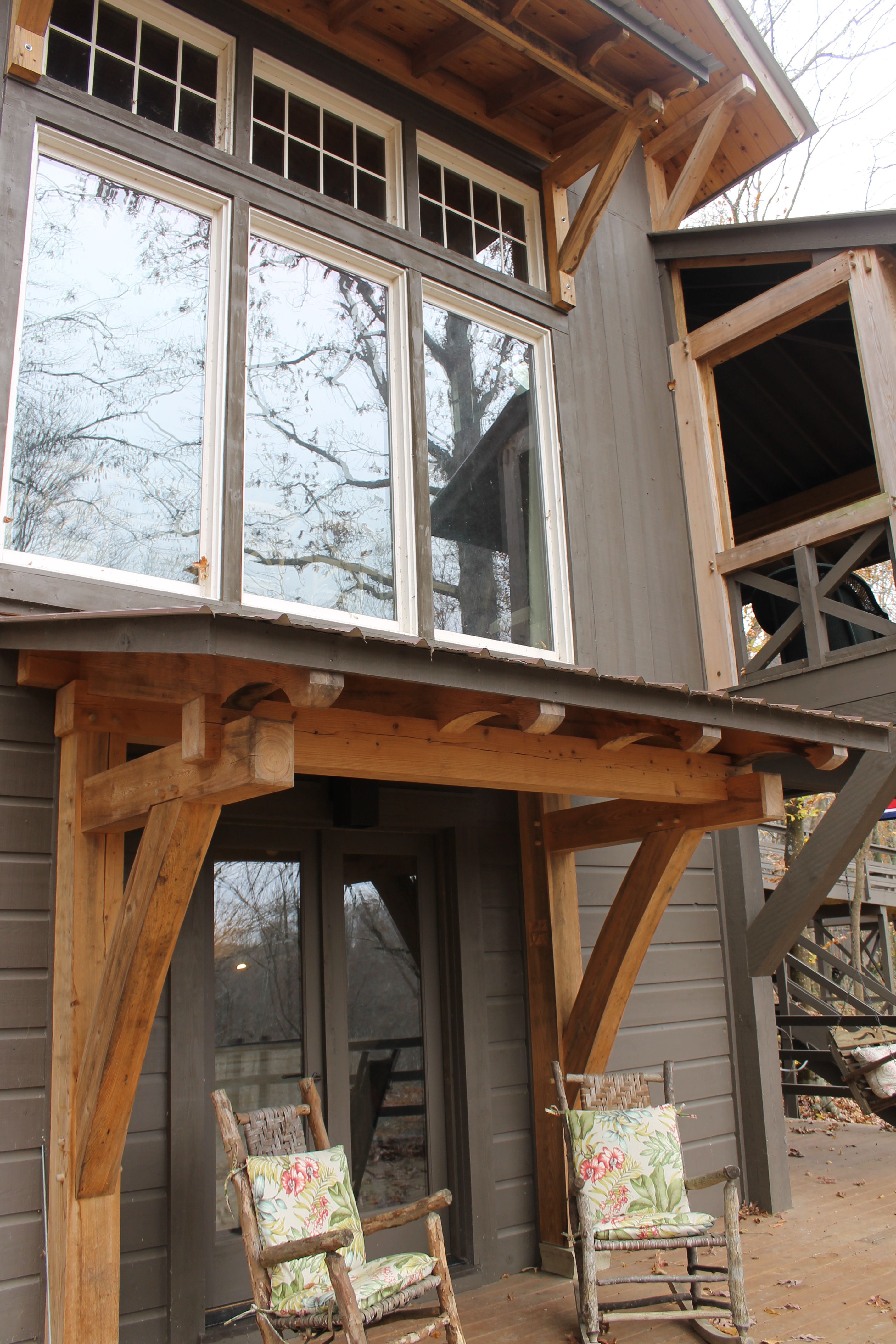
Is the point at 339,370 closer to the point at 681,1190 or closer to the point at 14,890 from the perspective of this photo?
the point at 14,890

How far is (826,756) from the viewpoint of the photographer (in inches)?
145

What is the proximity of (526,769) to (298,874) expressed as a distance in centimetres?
125

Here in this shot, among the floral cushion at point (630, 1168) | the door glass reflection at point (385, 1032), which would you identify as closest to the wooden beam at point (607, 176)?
the door glass reflection at point (385, 1032)

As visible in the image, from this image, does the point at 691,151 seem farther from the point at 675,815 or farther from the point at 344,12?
the point at 675,815

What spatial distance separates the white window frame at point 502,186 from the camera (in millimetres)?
4832

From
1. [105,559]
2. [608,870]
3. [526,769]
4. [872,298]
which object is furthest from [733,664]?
[105,559]

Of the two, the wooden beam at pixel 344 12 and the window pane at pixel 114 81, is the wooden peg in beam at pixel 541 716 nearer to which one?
the window pane at pixel 114 81

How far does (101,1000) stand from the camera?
2.65 meters

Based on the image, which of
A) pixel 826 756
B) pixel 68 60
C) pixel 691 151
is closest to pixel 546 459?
pixel 826 756

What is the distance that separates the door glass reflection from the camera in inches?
159

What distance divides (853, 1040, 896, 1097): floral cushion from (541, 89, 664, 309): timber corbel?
4424 mm

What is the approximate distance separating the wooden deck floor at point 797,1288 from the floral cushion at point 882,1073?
51 centimetres

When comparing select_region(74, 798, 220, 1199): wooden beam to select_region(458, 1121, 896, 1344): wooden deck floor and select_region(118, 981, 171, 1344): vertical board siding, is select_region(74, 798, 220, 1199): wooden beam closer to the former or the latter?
select_region(118, 981, 171, 1344): vertical board siding

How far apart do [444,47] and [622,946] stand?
13.4 feet
